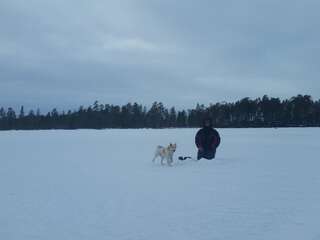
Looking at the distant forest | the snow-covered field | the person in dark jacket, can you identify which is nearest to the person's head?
the person in dark jacket

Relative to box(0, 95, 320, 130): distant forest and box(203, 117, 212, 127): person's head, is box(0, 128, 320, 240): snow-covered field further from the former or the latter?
box(0, 95, 320, 130): distant forest

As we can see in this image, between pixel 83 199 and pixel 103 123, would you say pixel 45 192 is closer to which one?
pixel 83 199

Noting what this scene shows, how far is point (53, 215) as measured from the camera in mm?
6383

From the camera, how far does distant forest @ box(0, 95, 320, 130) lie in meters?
84.2

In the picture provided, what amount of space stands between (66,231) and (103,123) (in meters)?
85.9

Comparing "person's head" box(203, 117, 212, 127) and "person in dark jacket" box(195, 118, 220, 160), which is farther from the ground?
"person's head" box(203, 117, 212, 127)

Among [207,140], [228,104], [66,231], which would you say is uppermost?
[228,104]

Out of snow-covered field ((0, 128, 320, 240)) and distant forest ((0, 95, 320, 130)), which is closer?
snow-covered field ((0, 128, 320, 240))

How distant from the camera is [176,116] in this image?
9438 centimetres

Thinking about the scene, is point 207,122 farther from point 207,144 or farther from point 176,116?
point 176,116

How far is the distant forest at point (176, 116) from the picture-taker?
84.2 m

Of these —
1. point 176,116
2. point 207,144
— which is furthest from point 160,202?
point 176,116

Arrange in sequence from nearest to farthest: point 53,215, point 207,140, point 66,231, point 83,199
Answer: point 66,231, point 53,215, point 83,199, point 207,140

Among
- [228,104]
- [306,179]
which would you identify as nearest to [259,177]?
[306,179]
